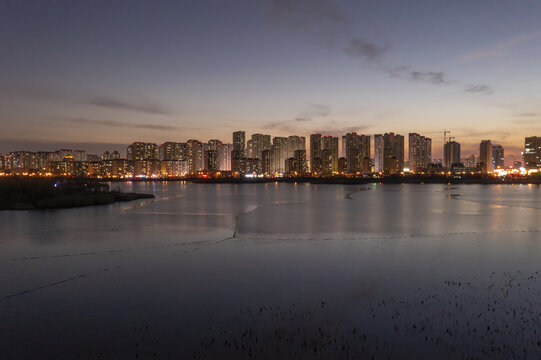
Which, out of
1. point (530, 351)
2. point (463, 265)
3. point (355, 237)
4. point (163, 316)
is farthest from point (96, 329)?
point (355, 237)

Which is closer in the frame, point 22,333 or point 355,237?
point 22,333

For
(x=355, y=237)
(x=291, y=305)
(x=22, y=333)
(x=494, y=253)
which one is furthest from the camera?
(x=355, y=237)

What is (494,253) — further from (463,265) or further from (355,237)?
(355,237)

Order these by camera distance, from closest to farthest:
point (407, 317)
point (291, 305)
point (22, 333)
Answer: point (22, 333) < point (407, 317) < point (291, 305)

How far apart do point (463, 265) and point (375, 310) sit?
6842 mm

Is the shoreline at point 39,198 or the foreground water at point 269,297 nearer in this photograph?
the foreground water at point 269,297

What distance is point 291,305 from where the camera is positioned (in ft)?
32.9

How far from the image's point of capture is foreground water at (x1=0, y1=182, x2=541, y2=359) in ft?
25.4

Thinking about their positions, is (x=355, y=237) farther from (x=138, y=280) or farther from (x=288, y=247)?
(x=138, y=280)

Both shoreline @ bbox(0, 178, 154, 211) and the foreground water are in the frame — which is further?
shoreline @ bbox(0, 178, 154, 211)

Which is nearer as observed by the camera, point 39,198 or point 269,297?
point 269,297

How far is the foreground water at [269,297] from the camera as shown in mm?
7734

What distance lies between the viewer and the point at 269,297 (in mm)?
10773

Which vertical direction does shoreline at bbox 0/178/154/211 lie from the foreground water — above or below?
above
